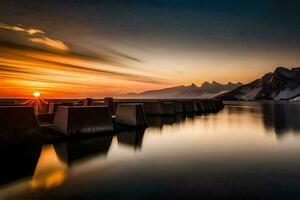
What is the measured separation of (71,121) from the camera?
15328mm

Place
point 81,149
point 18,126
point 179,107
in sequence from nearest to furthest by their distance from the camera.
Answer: point 18,126 → point 81,149 → point 179,107

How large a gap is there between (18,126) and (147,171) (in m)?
7.82

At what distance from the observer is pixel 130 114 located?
2142 centimetres

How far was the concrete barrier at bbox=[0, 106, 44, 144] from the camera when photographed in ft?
39.6

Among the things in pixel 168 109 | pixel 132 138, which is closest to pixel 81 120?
pixel 132 138

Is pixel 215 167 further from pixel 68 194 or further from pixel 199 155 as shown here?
pixel 68 194

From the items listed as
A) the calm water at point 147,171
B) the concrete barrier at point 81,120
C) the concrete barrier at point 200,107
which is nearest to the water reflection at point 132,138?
the calm water at point 147,171

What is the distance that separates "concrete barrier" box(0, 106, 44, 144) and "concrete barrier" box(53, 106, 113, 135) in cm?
203

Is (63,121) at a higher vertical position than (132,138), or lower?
higher

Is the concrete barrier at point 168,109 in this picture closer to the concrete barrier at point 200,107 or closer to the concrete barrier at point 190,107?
the concrete barrier at point 190,107

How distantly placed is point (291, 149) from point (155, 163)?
988 centimetres

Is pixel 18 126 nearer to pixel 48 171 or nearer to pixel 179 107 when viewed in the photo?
pixel 48 171

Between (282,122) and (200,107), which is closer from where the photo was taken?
(282,122)

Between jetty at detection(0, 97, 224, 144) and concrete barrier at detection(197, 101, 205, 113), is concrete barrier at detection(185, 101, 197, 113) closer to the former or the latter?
concrete barrier at detection(197, 101, 205, 113)
